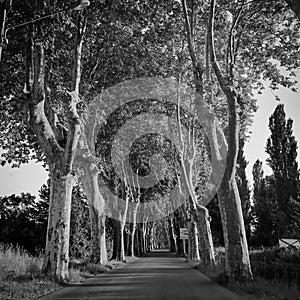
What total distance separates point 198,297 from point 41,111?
854 cm

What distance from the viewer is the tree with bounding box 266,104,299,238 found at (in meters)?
44.2

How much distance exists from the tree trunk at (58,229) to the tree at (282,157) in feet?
104

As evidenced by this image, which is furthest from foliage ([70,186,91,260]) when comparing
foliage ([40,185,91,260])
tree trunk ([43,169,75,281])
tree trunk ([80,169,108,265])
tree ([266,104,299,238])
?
tree ([266,104,299,238])

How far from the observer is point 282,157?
48500mm

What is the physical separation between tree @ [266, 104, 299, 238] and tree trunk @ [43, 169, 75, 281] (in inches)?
1248

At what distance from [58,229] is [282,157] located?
37809mm

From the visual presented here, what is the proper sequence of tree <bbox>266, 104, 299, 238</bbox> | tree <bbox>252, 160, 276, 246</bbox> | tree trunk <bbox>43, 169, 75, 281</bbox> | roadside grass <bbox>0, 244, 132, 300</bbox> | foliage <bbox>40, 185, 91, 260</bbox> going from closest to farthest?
roadside grass <bbox>0, 244, 132, 300</bbox> → tree trunk <bbox>43, 169, 75, 281</bbox> → foliage <bbox>40, 185, 91, 260</bbox> → tree <bbox>266, 104, 299, 238</bbox> → tree <bbox>252, 160, 276, 246</bbox>

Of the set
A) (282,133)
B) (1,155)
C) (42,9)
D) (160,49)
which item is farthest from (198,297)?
(282,133)

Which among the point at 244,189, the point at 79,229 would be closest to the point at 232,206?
the point at 79,229

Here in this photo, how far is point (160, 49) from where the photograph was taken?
22.6 m

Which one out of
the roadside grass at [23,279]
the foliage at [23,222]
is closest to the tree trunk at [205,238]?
the roadside grass at [23,279]

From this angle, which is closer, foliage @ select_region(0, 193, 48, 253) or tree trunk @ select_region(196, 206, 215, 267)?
tree trunk @ select_region(196, 206, 215, 267)

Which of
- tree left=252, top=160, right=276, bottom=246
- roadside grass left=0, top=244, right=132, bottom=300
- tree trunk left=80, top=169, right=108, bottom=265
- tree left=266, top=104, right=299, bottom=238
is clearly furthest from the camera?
tree left=252, top=160, right=276, bottom=246

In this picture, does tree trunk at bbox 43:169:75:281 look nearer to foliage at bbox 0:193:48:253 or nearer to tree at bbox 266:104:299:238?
foliage at bbox 0:193:48:253
